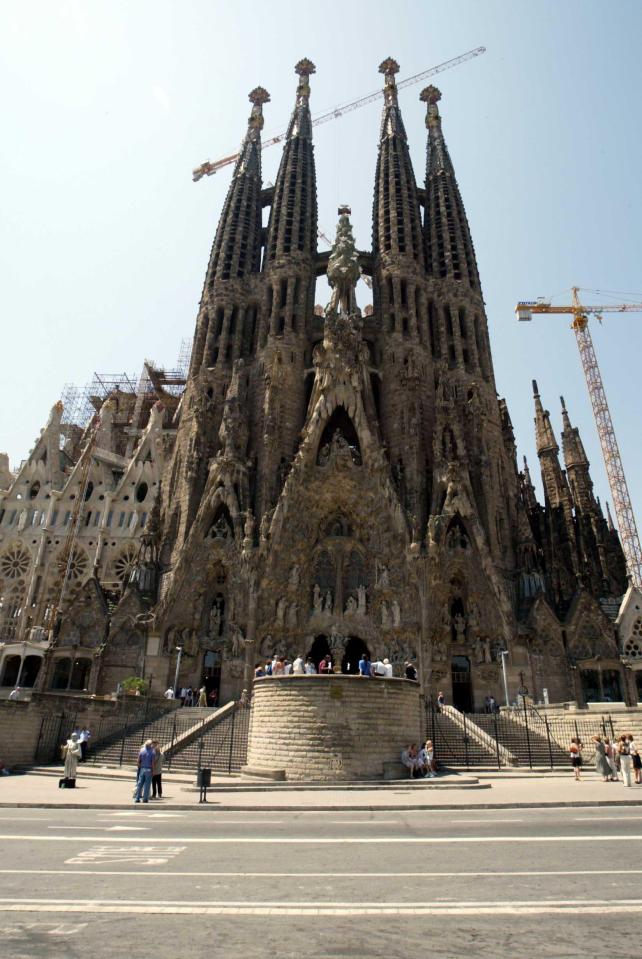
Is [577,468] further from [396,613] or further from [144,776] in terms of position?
[144,776]

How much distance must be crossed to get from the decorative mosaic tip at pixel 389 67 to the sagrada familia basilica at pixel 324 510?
1499 cm

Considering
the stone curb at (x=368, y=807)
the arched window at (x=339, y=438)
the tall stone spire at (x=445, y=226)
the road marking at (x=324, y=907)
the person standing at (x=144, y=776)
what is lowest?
the road marking at (x=324, y=907)

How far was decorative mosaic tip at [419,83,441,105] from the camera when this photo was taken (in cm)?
6006

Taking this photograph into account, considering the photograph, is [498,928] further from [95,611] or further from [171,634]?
[95,611]

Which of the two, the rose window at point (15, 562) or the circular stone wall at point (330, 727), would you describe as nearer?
the circular stone wall at point (330, 727)

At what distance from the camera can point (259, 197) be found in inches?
2110

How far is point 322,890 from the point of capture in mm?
5520

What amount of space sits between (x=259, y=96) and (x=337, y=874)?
71586 millimetres

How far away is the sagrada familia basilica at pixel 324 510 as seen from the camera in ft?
108

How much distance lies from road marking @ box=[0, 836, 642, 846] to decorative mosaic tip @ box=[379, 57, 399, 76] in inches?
2820

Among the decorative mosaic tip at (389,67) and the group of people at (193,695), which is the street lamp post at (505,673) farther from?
the decorative mosaic tip at (389,67)

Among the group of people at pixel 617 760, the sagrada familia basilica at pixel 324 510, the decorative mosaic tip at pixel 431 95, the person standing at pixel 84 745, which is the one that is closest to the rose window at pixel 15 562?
the sagrada familia basilica at pixel 324 510

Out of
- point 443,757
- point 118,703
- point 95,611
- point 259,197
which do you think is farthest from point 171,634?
point 259,197

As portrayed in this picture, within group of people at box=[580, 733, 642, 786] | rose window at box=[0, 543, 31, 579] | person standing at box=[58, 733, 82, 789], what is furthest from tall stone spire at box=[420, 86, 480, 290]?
person standing at box=[58, 733, 82, 789]
